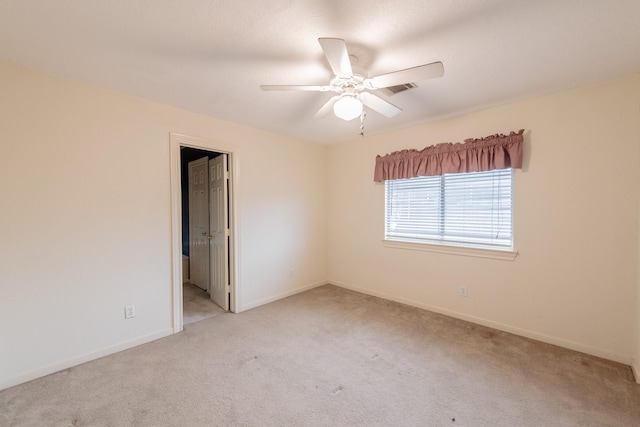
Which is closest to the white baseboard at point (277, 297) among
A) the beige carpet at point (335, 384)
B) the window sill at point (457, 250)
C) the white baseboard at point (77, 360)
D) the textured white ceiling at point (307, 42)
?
the beige carpet at point (335, 384)

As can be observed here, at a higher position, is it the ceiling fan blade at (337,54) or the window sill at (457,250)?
the ceiling fan blade at (337,54)

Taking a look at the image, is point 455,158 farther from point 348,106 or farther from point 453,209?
point 348,106

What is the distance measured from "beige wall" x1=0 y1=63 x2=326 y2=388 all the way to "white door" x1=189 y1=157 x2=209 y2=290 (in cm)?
104

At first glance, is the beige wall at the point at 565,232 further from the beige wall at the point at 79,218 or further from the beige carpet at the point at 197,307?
the beige wall at the point at 79,218

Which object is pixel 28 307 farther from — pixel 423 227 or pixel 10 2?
pixel 423 227

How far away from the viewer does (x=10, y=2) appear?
135cm

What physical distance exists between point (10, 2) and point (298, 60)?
1495 mm

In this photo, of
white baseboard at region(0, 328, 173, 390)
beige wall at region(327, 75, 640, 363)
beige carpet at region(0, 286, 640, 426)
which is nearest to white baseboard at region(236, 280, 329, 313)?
beige carpet at region(0, 286, 640, 426)

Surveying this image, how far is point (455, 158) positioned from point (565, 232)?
1.18m

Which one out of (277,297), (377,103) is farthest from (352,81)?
(277,297)

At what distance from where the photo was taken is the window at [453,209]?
9.08 ft

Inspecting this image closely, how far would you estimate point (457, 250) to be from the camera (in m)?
3.03

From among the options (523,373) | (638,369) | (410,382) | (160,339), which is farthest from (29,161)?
(638,369)

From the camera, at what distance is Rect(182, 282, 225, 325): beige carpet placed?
3.09 meters
